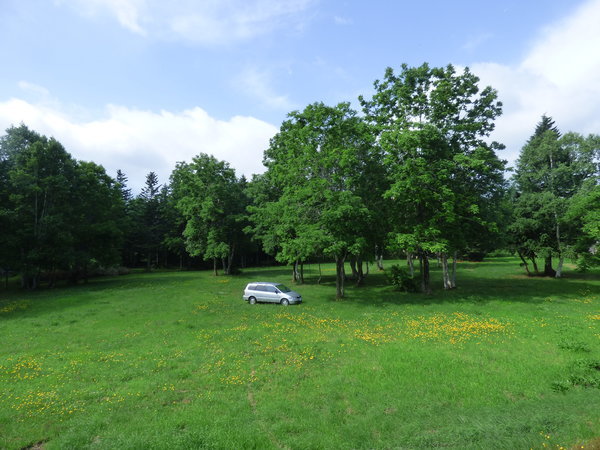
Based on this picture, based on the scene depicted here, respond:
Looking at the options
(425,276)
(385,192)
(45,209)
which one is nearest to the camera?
(385,192)

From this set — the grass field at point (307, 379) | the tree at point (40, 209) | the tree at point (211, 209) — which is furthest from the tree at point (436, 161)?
the tree at point (40, 209)

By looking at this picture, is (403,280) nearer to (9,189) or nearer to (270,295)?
(270,295)

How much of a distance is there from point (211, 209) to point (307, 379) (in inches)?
1525

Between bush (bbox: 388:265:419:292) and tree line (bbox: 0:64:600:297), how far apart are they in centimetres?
94

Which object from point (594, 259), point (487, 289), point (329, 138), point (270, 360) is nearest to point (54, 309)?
point (270, 360)

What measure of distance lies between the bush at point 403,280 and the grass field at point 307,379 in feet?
26.5

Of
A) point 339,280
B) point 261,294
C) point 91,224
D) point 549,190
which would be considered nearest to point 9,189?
point 91,224

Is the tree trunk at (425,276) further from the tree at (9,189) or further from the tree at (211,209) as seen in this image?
the tree at (9,189)

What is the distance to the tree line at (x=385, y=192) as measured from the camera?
24.0 metres

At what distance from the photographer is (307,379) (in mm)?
10672

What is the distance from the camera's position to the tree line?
24047 mm

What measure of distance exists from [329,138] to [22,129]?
36677 millimetres

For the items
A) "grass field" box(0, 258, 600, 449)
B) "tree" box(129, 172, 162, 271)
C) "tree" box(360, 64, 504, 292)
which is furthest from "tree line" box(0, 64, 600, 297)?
"tree" box(129, 172, 162, 271)

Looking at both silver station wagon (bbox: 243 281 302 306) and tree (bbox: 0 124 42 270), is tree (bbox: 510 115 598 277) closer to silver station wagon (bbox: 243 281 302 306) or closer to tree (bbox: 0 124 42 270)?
silver station wagon (bbox: 243 281 302 306)
